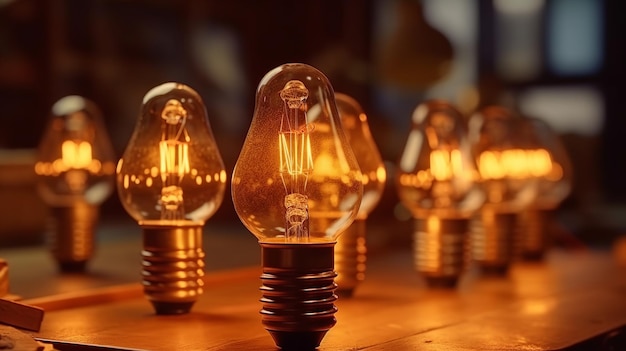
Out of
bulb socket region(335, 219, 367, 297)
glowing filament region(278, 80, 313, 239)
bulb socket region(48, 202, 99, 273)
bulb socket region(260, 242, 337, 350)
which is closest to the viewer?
bulb socket region(260, 242, 337, 350)

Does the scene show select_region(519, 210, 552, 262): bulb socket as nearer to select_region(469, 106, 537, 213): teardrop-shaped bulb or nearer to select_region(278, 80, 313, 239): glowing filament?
select_region(469, 106, 537, 213): teardrop-shaped bulb

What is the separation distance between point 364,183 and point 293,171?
2.34ft

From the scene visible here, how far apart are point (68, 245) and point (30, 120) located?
204 centimetres

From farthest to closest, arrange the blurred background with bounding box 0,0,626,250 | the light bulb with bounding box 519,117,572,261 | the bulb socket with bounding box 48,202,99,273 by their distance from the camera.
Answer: the blurred background with bounding box 0,0,626,250
the light bulb with bounding box 519,117,572,261
the bulb socket with bounding box 48,202,99,273

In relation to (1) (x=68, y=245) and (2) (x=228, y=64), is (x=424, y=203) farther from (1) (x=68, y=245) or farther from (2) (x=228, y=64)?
(2) (x=228, y=64)

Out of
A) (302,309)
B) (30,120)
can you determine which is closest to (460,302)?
(302,309)

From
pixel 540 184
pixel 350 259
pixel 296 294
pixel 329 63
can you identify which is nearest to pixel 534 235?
pixel 540 184

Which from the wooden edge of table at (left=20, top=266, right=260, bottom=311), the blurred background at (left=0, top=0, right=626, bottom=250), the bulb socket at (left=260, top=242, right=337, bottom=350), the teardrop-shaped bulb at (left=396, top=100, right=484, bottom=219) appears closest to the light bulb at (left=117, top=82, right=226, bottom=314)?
the wooden edge of table at (left=20, top=266, right=260, bottom=311)

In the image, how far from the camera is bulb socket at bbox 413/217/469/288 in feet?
8.98

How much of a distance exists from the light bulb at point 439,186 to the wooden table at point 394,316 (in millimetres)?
79

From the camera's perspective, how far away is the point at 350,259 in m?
2.55

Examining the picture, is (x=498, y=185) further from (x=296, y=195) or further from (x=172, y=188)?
(x=296, y=195)

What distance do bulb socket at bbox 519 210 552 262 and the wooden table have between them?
420mm

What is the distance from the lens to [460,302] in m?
2.46
